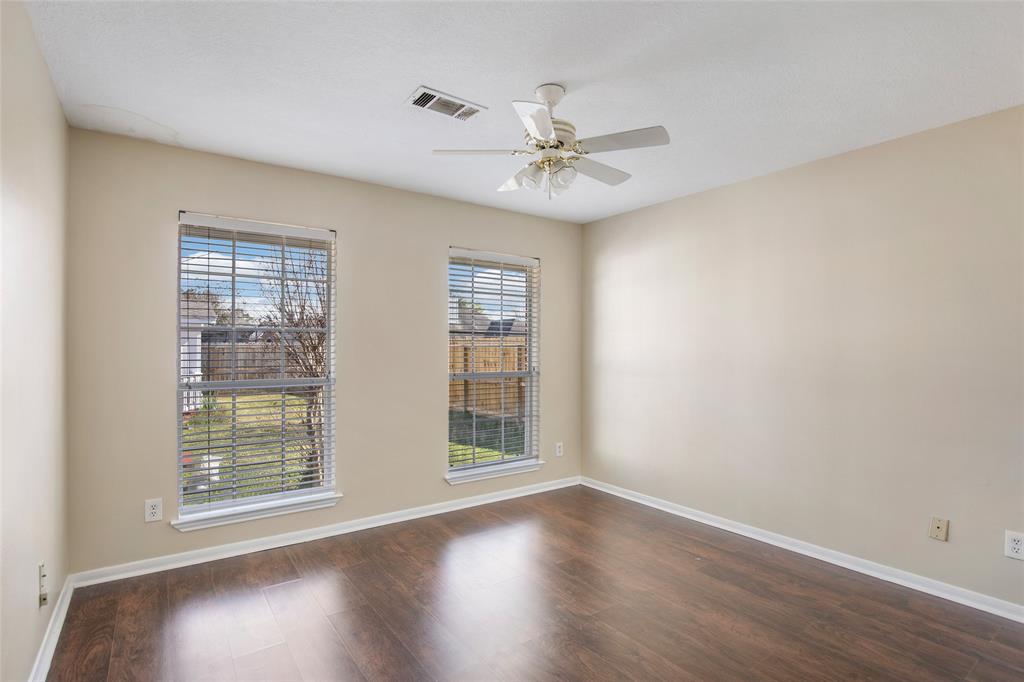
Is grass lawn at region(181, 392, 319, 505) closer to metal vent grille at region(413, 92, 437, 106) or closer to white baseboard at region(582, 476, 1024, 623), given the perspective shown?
metal vent grille at region(413, 92, 437, 106)

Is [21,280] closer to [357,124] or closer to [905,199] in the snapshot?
[357,124]

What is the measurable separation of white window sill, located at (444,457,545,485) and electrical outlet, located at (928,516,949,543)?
112 inches

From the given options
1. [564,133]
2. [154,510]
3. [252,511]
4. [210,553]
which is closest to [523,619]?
[252,511]

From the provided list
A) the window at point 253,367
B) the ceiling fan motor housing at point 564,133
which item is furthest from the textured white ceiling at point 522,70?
the window at point 253,367

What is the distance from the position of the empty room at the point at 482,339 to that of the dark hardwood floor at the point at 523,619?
23 mm

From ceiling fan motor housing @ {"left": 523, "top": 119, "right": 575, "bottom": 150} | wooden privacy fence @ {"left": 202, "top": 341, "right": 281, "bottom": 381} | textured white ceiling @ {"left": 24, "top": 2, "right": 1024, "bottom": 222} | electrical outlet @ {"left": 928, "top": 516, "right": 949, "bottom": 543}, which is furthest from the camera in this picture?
wooden privacy fence @ {"left": 202, "top": 341, "right": 281, "bottom": 381}

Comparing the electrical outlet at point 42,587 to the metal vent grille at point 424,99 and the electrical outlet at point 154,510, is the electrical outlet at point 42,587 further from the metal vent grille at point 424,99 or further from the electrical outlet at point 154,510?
the metal vent grille at point 424,99

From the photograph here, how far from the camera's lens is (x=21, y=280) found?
1.91 metres

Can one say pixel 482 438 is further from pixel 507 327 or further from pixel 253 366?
pixel 253 366

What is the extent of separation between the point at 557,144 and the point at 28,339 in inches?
89.7

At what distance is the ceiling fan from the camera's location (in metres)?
2.20

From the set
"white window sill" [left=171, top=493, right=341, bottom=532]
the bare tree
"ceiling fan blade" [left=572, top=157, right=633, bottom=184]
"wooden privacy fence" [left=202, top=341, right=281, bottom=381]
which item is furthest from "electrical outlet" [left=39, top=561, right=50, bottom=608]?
"ceiling fan blade" [left=572, top=157, right=633, bottom=184]

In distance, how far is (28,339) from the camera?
6.64 ft

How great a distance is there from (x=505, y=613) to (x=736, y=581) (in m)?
1.37
